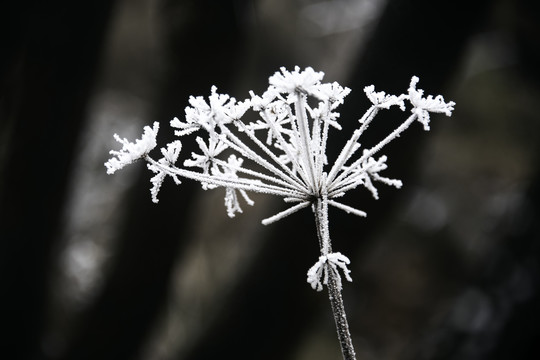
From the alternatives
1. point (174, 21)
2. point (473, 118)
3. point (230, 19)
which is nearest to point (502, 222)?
point (230, 19)

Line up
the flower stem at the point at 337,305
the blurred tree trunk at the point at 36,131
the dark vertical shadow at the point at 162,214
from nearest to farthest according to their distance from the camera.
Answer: the flower stem at the point at 337,305
the blurred tree trunk at the point at 36,131
the dark vertical shadow at the point at 162,214

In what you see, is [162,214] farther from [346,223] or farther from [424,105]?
[424,105]

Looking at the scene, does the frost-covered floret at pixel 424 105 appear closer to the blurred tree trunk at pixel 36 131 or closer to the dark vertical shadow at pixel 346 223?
the dark vertical shadow at pixel 346 223

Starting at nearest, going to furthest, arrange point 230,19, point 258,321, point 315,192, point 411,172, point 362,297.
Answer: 1. point 315,192
2. point 230,19
3. point 411,172
4. point 258,321
5. point 362,297

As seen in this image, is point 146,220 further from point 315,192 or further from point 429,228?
point 429,228

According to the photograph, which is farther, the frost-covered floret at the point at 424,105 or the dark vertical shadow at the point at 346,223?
the dark vertical shadow at the point at 346,223

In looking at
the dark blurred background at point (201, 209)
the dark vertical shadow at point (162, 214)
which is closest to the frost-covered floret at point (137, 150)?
the dark blurred background at point (201, 209)

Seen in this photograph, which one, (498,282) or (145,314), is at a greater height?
(145,314)

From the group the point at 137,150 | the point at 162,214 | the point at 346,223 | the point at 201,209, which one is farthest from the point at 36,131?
the point at 137,150
